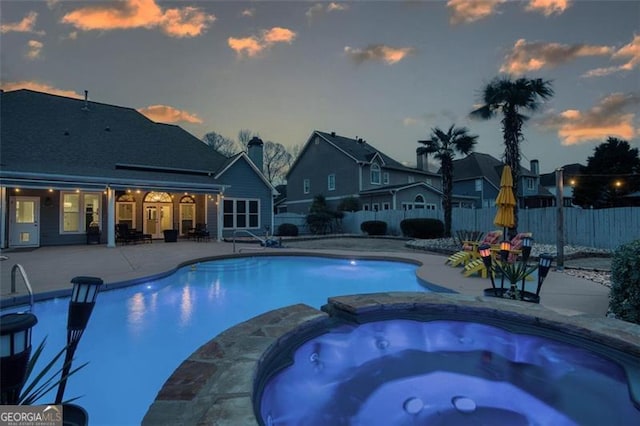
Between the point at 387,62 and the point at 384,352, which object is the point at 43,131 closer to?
the point at 387,62

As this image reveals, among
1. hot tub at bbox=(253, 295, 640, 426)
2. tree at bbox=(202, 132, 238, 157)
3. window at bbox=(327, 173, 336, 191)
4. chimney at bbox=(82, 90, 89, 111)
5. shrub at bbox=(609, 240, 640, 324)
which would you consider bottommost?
Answer: hot tub at bbox=(253, 295, 640, 426)

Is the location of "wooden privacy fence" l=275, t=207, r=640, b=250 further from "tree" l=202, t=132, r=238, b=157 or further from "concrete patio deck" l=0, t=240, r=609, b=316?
"tree" l=202, t=132, r=238, b=157

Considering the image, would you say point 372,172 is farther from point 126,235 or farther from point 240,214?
point 126,235

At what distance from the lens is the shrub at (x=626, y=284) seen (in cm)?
418

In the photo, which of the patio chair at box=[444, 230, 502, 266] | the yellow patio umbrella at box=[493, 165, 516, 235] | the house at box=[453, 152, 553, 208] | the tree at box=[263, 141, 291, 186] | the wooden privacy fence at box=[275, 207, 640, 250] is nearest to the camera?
the patio chair at box=[444, 230, 502, 266]

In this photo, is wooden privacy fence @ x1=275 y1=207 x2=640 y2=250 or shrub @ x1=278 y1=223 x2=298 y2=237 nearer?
wooden privacy fence @ x1=275 y1=207 x2=640 y2=250

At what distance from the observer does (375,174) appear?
27266 mm

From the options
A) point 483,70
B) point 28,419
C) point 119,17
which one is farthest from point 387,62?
point 28,419

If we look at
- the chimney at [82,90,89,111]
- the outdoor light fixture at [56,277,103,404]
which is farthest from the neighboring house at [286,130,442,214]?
the outdoor light fixture at [56,277,103,404]

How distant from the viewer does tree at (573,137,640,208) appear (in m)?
28.6

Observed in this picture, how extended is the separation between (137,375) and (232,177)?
16.3m

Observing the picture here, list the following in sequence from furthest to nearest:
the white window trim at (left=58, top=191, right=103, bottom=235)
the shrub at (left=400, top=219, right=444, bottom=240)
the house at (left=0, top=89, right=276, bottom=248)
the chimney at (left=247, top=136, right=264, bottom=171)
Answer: the chimney at (left=247, top=136, right=264, bottom=171)
the shrub at (left=400, top=219, right=444, bottom=240)
the white window trim at (left=58, top=191, right=103, bottom=235)
the house at (left=0, top=89, right=276, bottom=248)

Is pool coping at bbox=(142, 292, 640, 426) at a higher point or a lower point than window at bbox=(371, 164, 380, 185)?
lower

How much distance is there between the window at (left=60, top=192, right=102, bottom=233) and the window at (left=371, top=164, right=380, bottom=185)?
18.6m
